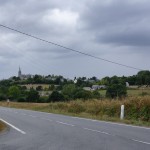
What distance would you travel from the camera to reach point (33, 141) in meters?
14.8

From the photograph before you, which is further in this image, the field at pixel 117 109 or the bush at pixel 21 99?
the bush at pixel 21 99

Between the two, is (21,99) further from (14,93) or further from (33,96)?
(14,93)

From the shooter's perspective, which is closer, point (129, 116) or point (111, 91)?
point (129, 116)

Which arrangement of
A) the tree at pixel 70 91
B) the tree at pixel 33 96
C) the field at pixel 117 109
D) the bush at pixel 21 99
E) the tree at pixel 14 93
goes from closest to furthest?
the field at pixel 117 109 < the tree at pixel 70 91 < the tree at pixel 33 96 < the bush at pixel 21 99 < the tree at pixel 14 93

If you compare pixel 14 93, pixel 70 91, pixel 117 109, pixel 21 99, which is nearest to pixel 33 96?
pixel 21 99

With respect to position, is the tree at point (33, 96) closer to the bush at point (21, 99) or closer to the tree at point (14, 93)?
the bush at point (21, 99)

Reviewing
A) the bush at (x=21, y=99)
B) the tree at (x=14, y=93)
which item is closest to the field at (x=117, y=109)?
the bush at (x=21, y=99)

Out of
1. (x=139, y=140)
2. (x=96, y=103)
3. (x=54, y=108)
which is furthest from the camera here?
(x=54, y=108)

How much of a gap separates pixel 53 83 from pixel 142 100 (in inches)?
4186

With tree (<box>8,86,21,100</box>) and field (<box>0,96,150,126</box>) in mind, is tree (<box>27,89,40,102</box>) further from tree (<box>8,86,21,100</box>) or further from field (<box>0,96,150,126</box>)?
field (<box>0,96,150,126</box>)

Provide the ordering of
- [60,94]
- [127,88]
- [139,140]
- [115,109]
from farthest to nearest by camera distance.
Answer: [60,94]
[127,88]
[115,109]
[139,140]

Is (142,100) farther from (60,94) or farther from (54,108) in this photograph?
(60,94)

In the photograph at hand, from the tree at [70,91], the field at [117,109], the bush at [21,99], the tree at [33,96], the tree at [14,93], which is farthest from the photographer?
the tree at [14,93]

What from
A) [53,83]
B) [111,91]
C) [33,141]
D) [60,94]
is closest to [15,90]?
[53,83]
